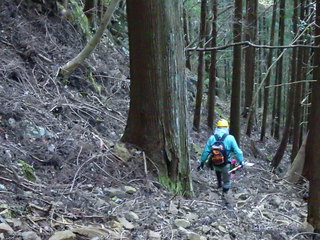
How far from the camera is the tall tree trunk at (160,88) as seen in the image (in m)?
7.27

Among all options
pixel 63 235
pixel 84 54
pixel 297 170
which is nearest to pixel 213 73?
pixel 297 170

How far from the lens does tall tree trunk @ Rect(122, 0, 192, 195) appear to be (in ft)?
23.8

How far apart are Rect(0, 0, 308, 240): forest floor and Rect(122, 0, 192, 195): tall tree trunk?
34 cm

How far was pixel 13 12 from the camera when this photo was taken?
36.4ft

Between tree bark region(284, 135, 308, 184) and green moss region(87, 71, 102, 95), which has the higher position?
green moss region(87, 71, 102, 95)

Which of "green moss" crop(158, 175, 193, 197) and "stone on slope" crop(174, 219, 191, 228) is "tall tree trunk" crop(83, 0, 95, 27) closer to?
"green moss" crop(158, 175, 193, 197)

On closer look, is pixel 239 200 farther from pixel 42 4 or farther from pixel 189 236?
pixel 42 4

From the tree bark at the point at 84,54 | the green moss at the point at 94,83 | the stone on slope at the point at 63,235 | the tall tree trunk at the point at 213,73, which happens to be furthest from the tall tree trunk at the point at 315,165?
the tall tree trunk at the point at 213,73

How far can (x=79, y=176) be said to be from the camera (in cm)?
663

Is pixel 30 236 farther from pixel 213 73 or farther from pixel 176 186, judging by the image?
pixel 213 73

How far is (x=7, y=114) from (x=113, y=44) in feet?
32.7

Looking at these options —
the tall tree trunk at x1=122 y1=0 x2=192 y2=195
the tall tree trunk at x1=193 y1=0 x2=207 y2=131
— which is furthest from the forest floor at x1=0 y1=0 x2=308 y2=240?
the tall tree trunk at x1=193 y1=0 x2=207 y2=131

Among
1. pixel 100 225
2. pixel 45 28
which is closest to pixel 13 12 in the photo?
pixel 45 28

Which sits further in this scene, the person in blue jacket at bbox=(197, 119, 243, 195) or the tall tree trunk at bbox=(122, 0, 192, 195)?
the person in blue jacket at bbox=(197, 119, 243, 195)
